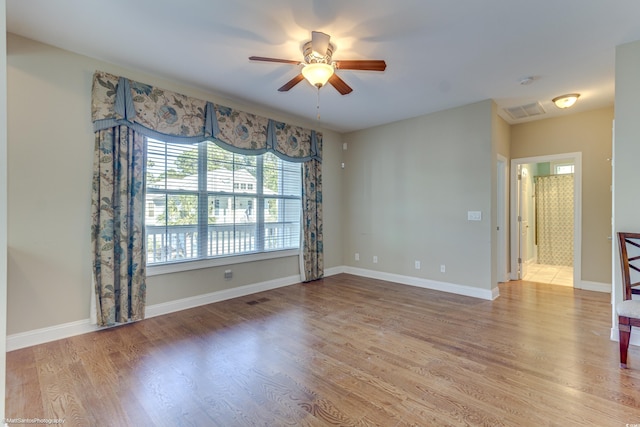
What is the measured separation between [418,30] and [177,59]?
7.61 feet

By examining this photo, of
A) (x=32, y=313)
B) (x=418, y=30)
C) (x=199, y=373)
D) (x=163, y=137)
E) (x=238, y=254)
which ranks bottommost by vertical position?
(x=199, y=373)

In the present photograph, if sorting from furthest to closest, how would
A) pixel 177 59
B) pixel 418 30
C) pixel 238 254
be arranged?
pixel 238 254 < pixel 177 59 < pixel 418 30

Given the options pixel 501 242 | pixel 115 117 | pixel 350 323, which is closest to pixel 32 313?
pixel 115 117

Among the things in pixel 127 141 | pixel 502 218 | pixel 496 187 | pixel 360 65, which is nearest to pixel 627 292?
pixel 496 187

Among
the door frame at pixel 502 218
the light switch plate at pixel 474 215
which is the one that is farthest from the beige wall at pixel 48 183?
the door frame at pixel 502 218

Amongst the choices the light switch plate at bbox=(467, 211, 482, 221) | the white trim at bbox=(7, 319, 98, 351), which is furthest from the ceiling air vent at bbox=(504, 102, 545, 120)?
the white trim at bbox=(7, 319, 98, 351)

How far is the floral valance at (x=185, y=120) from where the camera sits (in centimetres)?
302

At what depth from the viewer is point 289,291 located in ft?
14.7

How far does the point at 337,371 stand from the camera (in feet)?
7.41

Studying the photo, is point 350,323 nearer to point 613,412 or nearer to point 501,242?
point 613,412

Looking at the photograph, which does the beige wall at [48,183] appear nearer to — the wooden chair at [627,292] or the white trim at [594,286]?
the wooden chair at [627,292]

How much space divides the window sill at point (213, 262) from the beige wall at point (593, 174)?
14.7 feet

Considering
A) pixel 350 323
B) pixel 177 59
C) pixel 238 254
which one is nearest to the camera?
pixel 177 59

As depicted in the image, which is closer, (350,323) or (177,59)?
(177,59)
